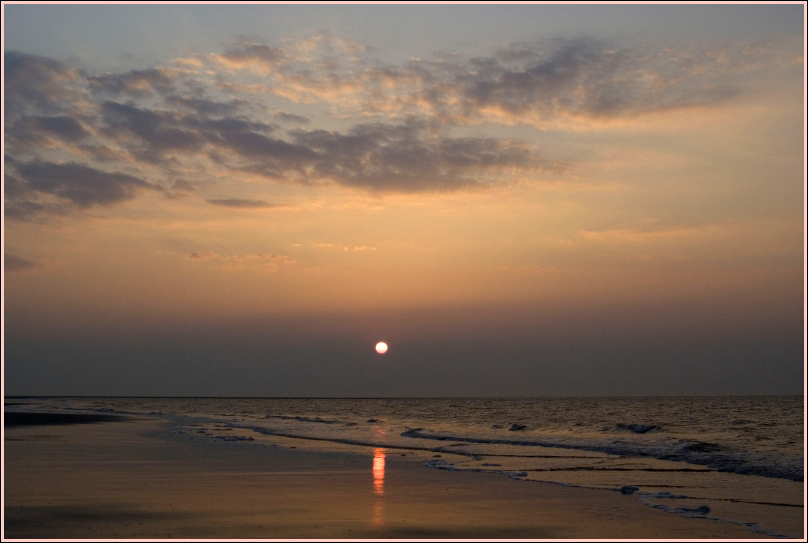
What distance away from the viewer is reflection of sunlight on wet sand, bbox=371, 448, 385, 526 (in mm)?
13771

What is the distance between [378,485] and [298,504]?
12.8 feet

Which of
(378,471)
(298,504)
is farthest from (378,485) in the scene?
(298,504)

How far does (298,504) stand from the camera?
15.0 metres

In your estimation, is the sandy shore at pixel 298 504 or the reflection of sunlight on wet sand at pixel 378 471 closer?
the sandy shore at pixel 298 504

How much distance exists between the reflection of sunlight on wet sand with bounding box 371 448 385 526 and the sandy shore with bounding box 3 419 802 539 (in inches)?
1.5

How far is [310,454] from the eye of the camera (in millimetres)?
27797

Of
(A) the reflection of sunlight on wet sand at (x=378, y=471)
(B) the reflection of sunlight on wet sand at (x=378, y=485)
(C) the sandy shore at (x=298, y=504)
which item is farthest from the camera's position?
(A) the reflection of sunlight on wet sand at (x=378, y=471)

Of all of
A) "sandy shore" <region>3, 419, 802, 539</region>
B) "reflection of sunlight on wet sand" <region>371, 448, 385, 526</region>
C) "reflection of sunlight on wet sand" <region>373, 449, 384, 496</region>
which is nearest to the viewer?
"sandy shore" <region>3, 419, 802, 539</region>

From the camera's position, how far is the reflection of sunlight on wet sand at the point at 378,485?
13.8 metres

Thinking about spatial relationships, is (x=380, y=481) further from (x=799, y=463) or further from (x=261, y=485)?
(x=799, y=463)

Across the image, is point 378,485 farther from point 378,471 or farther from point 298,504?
point 298,504

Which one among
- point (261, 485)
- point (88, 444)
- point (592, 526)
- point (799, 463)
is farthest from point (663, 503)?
point (88, 444)

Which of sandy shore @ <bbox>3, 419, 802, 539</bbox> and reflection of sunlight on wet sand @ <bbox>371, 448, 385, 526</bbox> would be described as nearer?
sandy shore @ <bbox>3, 419, 802, 539</bbox>

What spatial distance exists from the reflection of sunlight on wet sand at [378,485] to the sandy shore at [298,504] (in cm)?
Answer: 4
